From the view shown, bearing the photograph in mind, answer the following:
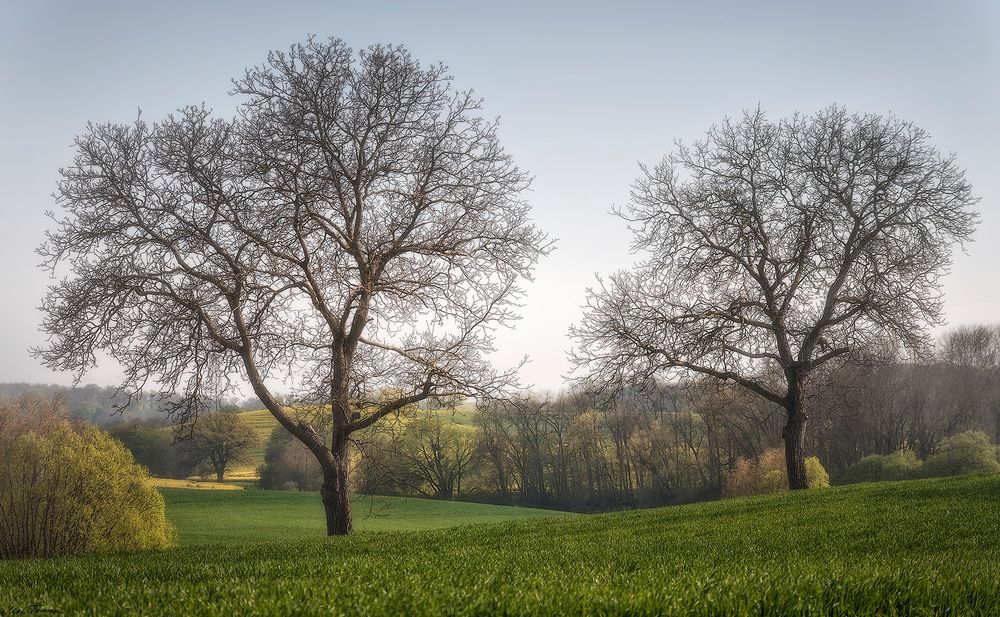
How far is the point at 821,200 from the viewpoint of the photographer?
2052 cm

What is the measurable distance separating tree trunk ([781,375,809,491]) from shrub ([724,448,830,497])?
46.2ft

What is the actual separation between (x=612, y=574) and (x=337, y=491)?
11.6 m

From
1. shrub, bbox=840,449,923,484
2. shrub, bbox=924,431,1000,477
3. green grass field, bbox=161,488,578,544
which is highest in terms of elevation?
shrub, bbox=924,431,1000,477

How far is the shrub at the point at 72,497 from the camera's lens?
17484mm

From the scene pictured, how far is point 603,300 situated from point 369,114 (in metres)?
9.75

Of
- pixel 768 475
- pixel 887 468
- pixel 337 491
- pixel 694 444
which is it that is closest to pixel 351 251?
pixel 337 491

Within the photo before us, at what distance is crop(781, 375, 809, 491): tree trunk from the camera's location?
2114 cm

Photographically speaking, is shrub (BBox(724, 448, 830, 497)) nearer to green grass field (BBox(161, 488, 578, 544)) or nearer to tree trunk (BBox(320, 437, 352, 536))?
green grass field (BBox(161, 488, 578, 544))

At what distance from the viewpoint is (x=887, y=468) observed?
1724 inches

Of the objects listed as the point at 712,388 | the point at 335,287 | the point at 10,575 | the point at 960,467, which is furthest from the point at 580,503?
the point at 10,575

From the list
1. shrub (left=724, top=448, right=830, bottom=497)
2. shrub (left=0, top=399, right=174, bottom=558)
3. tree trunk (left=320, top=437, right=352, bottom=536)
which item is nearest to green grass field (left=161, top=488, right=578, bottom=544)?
shrub (left=724, top=448, right=830, bottom=497)

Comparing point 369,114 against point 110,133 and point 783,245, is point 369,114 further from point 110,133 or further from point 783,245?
point 783,245
